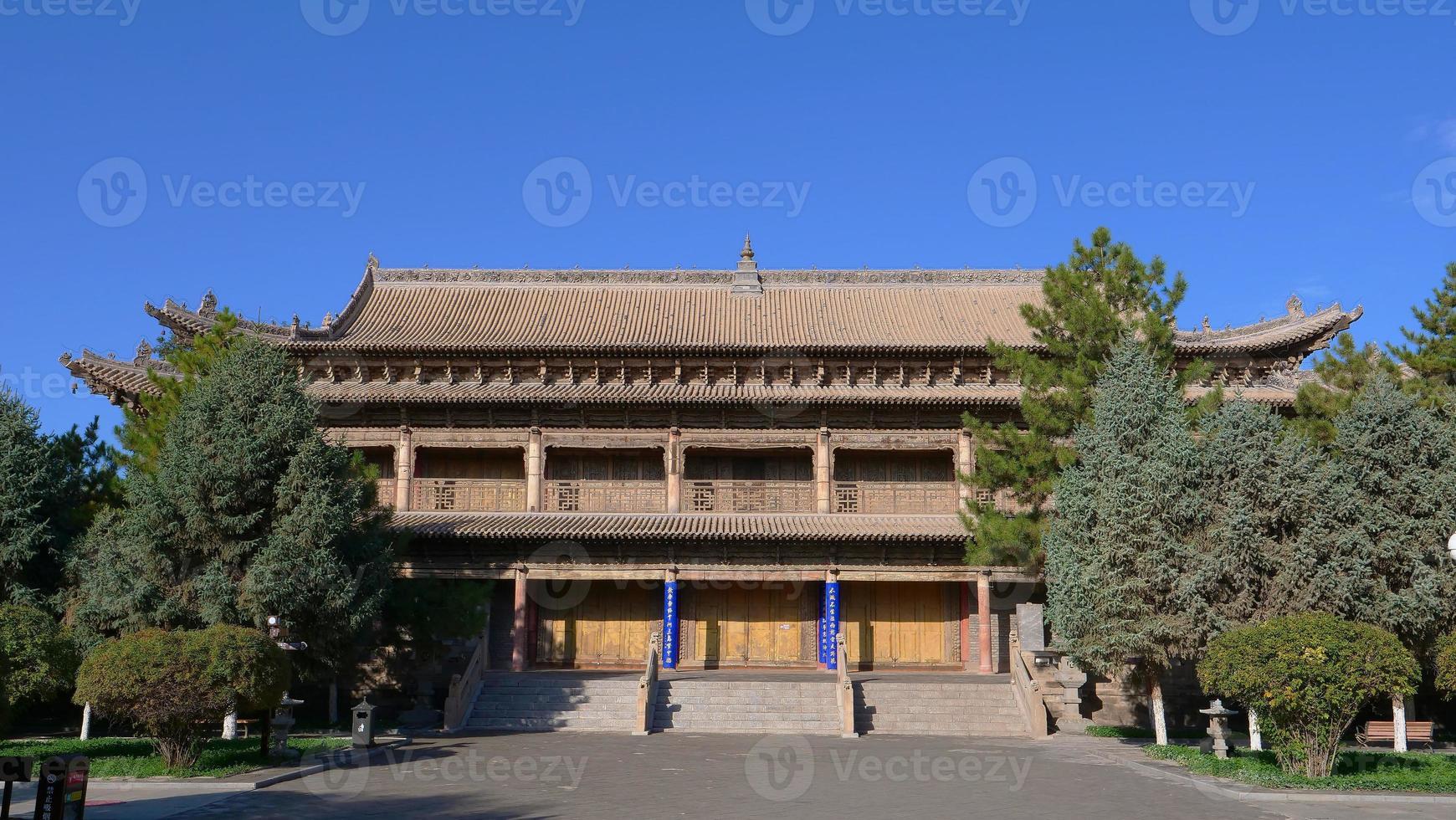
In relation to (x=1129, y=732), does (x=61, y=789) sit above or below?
above

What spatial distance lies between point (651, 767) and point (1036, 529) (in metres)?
8.80

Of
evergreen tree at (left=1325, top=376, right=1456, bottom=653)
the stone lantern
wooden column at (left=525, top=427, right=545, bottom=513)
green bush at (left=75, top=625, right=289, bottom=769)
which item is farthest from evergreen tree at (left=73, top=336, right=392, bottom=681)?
evergreen tree at (left=1325, top=376, right=1456, bottom=653)

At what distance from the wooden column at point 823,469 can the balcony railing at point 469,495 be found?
6847 millimetres

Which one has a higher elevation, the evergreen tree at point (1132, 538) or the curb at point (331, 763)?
the evergreen tree at point (1132, 538)

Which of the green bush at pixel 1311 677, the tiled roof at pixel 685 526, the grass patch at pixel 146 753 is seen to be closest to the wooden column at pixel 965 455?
the tiled roof at pixel 685 526

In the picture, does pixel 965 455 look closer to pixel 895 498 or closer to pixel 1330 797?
pixel 895 498

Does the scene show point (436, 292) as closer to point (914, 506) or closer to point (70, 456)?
point (70, 456)

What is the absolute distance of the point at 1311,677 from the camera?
13438 millimetres

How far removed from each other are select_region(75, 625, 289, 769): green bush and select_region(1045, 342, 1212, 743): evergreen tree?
11.8m

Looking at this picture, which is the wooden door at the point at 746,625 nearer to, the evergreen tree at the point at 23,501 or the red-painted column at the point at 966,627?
the red-painted column at the point at 966,627

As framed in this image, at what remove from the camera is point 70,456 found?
21047mm

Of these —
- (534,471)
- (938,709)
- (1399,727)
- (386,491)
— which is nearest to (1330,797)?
(1399,727)

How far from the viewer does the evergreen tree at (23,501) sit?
19094 mm

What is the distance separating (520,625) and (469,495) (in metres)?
3.69
